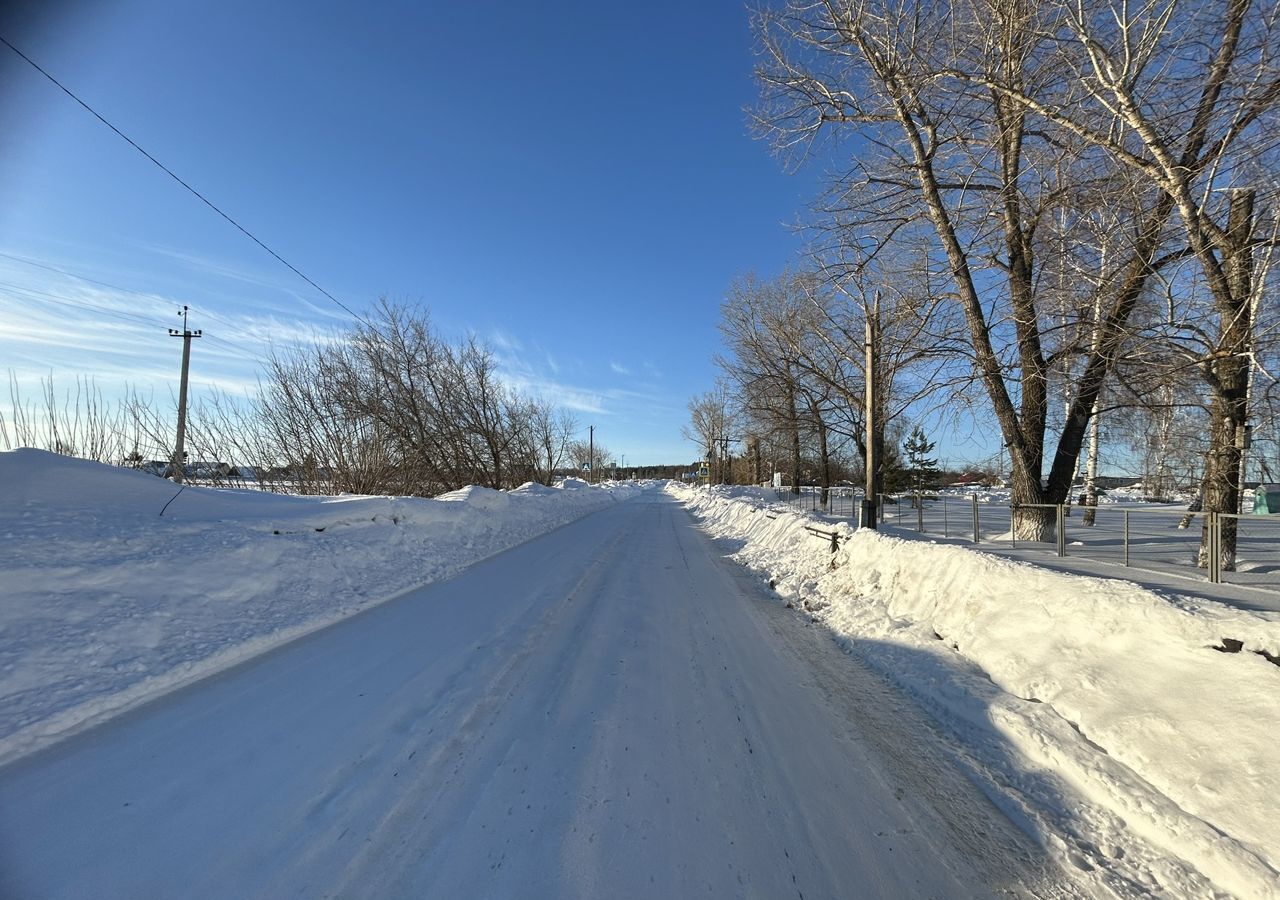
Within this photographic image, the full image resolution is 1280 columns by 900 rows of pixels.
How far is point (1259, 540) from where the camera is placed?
14000 mm

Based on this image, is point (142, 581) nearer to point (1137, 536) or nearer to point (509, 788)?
point (509, 788)

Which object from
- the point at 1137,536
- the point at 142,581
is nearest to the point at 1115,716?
the point at 142,581

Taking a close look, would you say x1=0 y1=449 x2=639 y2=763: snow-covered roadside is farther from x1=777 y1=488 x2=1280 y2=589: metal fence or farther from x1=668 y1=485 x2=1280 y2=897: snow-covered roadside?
x1=777 y1=488 x2=1280 y2=589: metal fence

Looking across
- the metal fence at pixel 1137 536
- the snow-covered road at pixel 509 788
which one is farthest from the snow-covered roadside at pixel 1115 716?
the metal fence at pixel 1137 536

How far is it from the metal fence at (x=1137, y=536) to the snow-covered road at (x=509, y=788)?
16.3ft

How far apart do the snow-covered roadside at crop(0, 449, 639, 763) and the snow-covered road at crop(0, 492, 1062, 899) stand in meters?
0.48

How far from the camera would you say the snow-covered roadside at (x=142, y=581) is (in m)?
4.11

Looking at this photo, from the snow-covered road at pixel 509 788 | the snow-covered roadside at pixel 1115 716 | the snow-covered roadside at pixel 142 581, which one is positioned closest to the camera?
the snow-covered road at pixel 509 788

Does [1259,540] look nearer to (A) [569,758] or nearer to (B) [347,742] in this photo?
(A) [569,758]

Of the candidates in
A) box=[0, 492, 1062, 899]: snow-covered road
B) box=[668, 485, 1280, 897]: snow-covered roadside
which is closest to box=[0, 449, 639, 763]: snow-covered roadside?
box=[0, 492, 1062, 899]: snow-covered road

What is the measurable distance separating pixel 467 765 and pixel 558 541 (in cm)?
1138

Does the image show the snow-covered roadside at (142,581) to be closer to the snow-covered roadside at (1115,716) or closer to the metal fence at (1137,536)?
the snow-covered roadside at (1115,716)

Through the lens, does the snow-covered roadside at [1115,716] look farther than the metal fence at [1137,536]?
No

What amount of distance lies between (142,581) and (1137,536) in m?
→ 16.8
